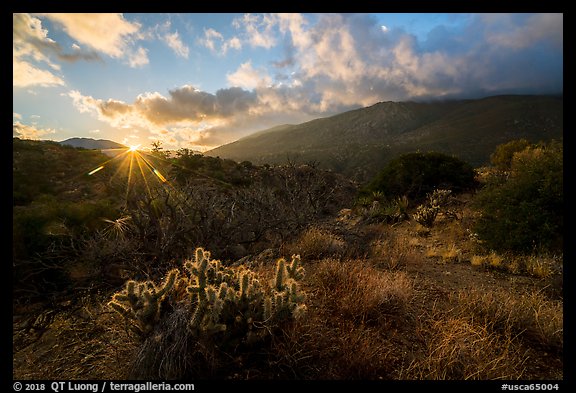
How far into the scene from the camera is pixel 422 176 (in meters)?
16.9

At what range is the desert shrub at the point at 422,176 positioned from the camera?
16562mm

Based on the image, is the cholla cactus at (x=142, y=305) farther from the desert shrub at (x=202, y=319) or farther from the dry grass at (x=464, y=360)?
the dry grass at (x=464, y=360)

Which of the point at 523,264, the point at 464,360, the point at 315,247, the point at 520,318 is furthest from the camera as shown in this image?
the point at 315,247

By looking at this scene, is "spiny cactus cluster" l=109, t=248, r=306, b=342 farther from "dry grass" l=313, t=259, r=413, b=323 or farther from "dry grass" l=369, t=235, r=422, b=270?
"dry grass" l=369, t=235, r=422, b=270

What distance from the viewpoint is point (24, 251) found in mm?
7605

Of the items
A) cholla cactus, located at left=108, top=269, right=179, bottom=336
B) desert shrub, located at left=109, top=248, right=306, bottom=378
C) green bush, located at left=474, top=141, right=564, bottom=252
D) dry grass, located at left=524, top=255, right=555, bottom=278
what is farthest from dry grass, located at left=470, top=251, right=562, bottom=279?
cholla cactus, located at left=108, top=269, right=179, bottom=336

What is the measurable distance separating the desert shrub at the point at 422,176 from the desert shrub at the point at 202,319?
50.1 feet

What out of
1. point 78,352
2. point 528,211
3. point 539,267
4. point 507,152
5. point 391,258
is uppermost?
point 78,352

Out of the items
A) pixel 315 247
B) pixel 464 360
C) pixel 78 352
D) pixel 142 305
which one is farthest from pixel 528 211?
pixel 78 352

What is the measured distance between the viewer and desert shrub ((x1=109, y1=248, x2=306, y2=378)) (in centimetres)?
273

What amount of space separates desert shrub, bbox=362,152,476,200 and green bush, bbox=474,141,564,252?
7032 mm

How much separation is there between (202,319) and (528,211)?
30.9ft

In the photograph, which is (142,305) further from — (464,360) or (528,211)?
(528,211)
